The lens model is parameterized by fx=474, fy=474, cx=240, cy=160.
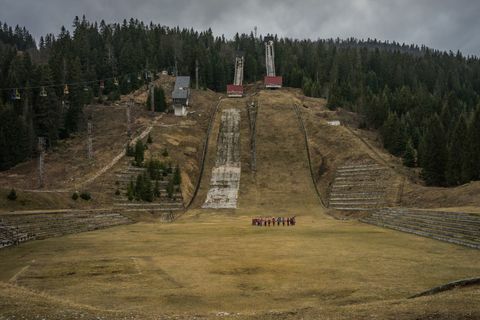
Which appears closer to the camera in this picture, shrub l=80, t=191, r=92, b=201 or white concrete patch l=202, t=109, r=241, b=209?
shrub l=80, t=191, r=92, b=201

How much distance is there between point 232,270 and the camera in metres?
26.0

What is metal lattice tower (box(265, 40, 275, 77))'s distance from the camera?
16525 centimetres

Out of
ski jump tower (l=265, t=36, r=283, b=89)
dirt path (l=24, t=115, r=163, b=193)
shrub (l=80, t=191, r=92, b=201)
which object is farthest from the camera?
ski jump tower (l=265, t=36, r=283, b=89)

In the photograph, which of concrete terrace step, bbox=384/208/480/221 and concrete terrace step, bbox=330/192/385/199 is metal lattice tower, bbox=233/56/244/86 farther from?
concrete terrace step, bbox=384/208/480/221

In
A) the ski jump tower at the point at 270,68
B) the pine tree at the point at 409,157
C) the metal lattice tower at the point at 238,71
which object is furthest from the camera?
the metal lattice tower at the point at 238,71

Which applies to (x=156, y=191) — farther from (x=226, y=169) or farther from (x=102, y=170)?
(x=226, y=169)

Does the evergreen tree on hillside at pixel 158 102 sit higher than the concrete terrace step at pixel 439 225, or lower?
higher

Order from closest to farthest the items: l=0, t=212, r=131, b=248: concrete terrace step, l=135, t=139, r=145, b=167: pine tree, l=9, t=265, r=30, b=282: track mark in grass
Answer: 1. l=9, t=265, r=30, b=282: track mark in grass
2. l=0, t=212, r=131, b=248: concrete terrace step
3. l=135, t=139, r=145, b=167: pine tree

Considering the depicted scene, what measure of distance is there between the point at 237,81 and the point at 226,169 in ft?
260

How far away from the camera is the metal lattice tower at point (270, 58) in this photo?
542 ft

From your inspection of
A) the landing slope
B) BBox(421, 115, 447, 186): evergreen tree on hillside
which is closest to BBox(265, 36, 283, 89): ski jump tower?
the landing slope

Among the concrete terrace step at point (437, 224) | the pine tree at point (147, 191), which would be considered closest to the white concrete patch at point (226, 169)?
the pine tree at point (147, 191)

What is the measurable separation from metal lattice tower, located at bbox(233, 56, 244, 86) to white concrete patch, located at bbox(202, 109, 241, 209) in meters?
49.4

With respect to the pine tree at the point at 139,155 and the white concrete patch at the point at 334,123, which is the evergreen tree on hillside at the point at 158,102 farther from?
the white concrete patch at the point at 334,123
